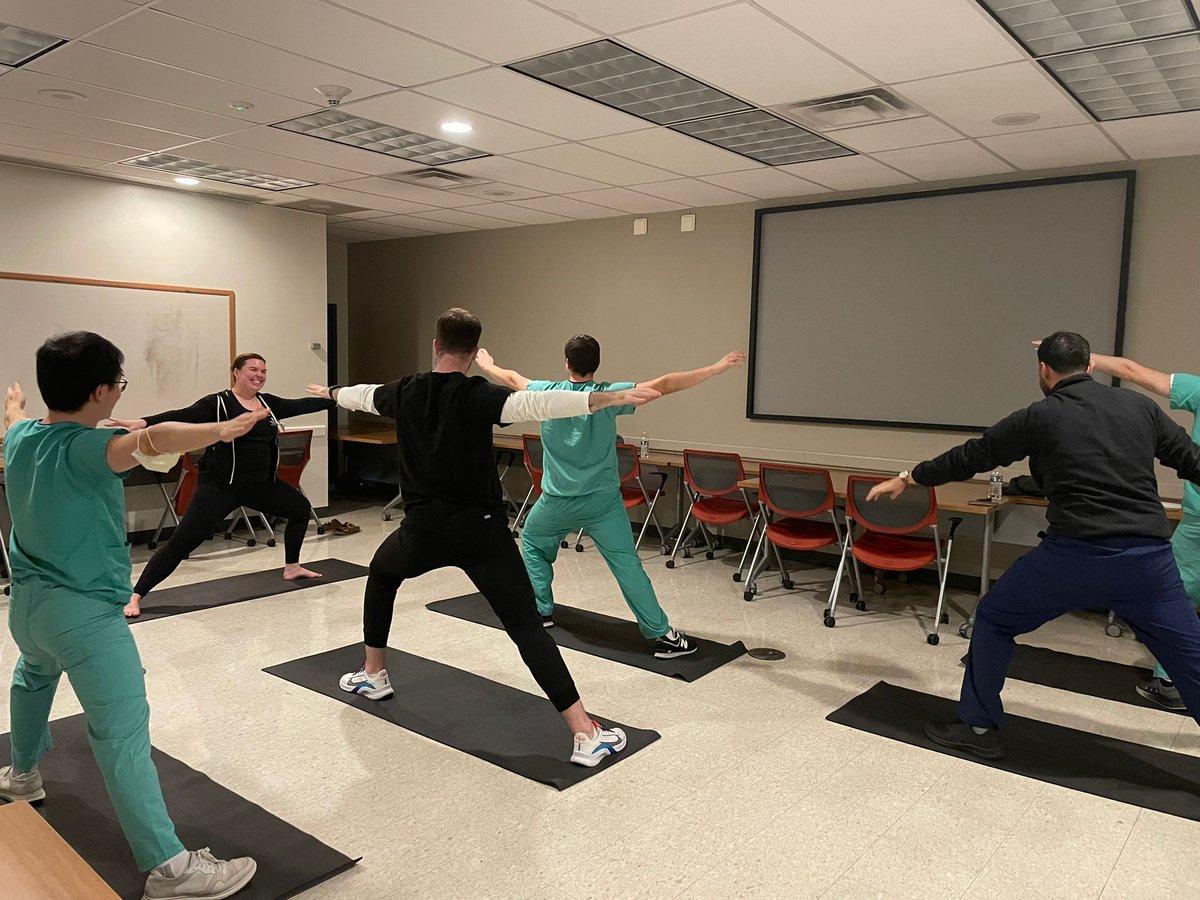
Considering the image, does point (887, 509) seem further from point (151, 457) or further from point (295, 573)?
point (151, 457)

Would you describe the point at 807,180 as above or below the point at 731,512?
above

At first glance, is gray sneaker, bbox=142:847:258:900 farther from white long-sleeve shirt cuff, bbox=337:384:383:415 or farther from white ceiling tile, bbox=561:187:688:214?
white ceiling tile, bbox=561:187:688:214

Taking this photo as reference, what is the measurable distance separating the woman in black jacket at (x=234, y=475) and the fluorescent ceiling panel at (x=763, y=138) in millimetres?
2619

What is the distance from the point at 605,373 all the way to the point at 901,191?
3.02m

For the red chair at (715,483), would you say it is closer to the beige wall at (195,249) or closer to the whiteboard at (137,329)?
the beige wall at (195,249)

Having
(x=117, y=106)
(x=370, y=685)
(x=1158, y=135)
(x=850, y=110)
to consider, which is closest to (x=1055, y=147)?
(x=1158, y=135)

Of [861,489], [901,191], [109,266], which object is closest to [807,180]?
[901,191]

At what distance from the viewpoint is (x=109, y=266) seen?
21.4ft

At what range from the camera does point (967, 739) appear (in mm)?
3328

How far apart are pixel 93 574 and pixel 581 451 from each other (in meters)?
2.19

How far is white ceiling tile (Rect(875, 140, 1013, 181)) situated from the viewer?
199 inches

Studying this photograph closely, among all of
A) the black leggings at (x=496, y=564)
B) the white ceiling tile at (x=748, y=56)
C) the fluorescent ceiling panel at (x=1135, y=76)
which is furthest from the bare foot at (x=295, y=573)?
the fluorescent ceiling panel at (x=1135, y=76)

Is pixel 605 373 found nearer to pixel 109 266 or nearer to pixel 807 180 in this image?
pixel 807 180

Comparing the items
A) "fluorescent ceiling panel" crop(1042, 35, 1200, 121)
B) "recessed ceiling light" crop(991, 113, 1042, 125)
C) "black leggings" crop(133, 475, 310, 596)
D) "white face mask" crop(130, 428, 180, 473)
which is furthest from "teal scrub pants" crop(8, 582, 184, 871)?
"recessed ceiling light" crop(991, 113, 1042, 125)
